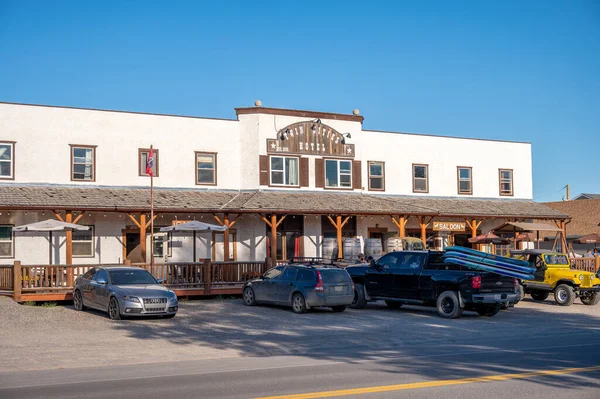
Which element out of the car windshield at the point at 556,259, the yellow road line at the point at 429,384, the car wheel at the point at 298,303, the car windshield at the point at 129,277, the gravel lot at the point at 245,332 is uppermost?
the car windshield at the point at 556,259

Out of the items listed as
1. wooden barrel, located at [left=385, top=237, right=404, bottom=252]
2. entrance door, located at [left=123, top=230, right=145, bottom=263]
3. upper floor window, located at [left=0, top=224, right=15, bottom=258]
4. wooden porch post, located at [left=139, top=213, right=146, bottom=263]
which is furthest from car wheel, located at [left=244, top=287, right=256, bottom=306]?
wooden barrel, located at [left=385, top=237, right=404, bottom=252]

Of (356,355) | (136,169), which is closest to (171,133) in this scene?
(136,169)

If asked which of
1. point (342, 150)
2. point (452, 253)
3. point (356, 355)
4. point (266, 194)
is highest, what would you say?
point (342, 150)

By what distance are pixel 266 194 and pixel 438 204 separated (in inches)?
375

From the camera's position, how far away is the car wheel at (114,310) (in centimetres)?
2073

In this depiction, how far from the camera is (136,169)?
32625mm

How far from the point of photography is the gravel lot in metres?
15.4

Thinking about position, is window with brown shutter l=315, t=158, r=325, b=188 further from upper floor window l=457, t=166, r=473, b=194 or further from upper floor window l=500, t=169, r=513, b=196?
upper floor window l=500, t=169, r=513, b=196

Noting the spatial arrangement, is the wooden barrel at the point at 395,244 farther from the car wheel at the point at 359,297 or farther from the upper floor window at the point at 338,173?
the car wheel at the point at 359,297

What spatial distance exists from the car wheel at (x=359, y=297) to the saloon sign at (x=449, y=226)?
44.6 feet

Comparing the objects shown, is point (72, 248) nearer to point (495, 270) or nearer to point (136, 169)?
point (136, 169)

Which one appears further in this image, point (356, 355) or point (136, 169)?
point (136, 169)

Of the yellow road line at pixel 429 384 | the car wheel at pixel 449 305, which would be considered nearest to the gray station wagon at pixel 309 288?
the car wheel at pixel 449 305

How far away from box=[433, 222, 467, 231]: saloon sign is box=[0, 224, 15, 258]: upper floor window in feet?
64.1
